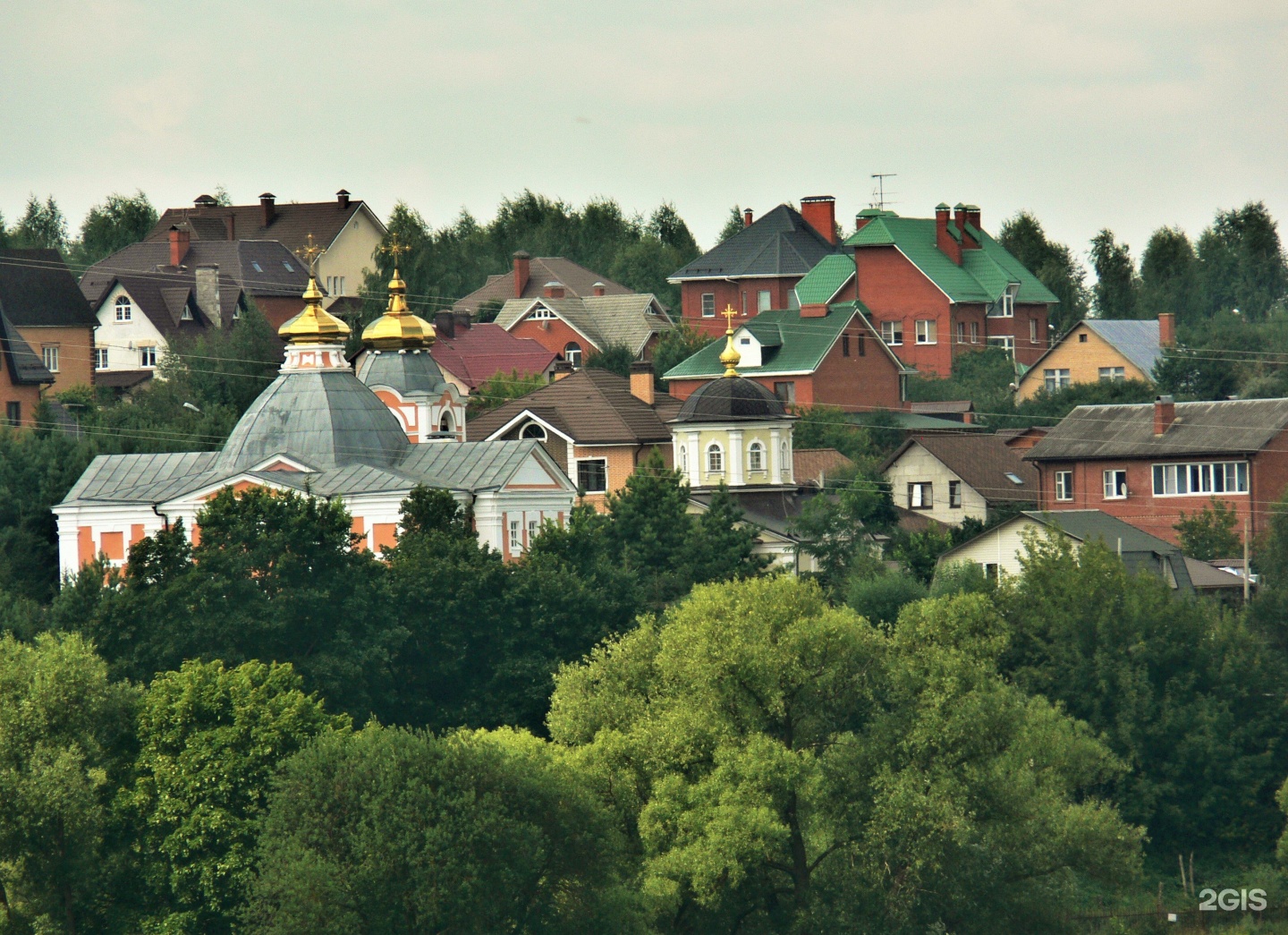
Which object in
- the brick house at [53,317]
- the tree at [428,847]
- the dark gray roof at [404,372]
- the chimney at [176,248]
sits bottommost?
the tree at [428,847]

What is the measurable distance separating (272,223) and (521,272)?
10.6 m

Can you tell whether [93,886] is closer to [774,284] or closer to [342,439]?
[342,439]

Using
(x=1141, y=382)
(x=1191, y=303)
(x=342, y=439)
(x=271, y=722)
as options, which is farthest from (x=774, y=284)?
(x=271, y=722)

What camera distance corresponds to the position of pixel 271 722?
41.8 meters

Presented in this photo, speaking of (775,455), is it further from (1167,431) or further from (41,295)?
(41,295)

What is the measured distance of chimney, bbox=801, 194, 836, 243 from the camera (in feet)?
360

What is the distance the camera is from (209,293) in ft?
303

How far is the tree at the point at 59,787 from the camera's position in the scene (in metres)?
39.4

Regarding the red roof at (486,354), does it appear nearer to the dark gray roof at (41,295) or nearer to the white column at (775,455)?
the dark gray roof at (41,295)

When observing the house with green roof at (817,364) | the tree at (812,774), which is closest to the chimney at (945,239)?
the house with green roof at (817,364)

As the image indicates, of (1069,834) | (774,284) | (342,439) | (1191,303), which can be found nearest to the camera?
(1069,834)

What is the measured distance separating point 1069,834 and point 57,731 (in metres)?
17.3

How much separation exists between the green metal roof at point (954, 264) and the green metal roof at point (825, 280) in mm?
1071

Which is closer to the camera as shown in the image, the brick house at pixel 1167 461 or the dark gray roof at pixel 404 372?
the dark gray roof at pixel 404 372
